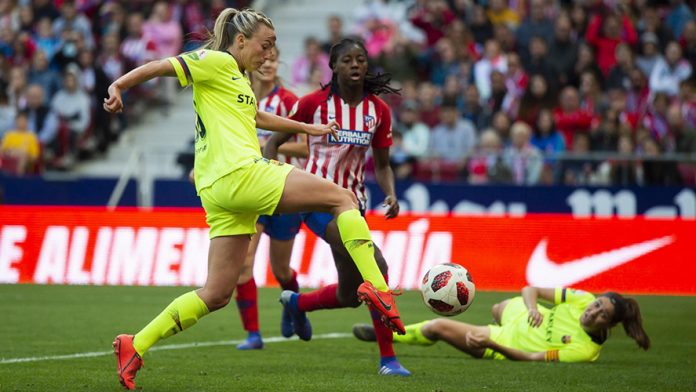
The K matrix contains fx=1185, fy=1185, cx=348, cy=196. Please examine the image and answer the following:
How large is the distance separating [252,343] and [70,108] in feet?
39.6

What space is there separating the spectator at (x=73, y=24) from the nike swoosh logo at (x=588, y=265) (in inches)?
438

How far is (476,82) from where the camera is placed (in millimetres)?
19609

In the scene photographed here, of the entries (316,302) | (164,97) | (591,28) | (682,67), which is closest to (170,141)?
(164,97)

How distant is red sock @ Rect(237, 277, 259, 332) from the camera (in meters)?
9.77

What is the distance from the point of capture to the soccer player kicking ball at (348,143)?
8.20m

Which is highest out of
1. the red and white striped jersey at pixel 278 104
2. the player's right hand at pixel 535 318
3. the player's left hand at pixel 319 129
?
the red and white striped jersey at pixel 278 104

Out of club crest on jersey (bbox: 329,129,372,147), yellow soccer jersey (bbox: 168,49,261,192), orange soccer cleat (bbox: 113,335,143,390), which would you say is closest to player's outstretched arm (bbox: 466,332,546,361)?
club crest on jersey (bbox: 329,129,372,147)

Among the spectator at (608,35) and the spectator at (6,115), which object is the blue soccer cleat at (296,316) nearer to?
the spectator at (608,35)

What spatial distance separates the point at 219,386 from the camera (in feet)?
24.0

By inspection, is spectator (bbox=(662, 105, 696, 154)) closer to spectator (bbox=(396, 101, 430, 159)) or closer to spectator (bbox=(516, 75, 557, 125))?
spectator (bbox=(516, 75, 557, 125))

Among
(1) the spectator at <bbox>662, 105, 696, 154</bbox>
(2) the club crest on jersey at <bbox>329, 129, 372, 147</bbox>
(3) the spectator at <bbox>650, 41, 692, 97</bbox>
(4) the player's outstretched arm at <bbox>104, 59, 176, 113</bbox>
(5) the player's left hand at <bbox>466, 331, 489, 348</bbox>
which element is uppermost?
(3) the spectator at <bbox>650, 41, 692, 97</bbox>

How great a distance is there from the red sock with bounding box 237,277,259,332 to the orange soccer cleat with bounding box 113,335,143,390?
9.32 feet

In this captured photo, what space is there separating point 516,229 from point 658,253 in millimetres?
1805

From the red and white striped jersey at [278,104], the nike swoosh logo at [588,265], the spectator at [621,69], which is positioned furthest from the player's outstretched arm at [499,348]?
the spectator at [621,69]
